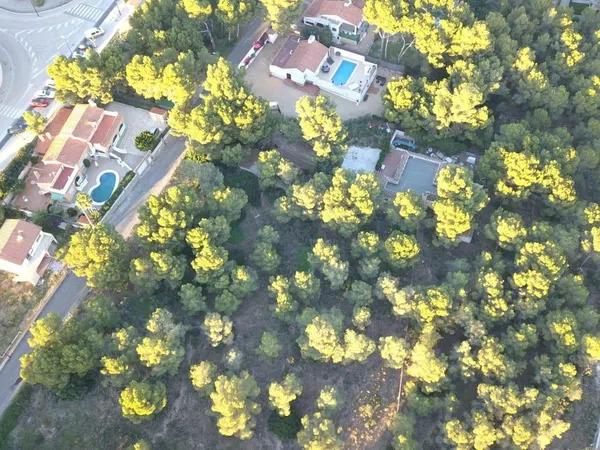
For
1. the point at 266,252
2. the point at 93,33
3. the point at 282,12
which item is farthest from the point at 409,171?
the point at 93,33

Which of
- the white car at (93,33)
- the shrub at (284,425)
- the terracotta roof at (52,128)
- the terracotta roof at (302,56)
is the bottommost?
the shrub at (284,425)

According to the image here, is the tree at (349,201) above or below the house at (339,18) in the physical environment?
below

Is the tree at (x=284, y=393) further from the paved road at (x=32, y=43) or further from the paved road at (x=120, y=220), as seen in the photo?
the paved road at (x=32, y=43)

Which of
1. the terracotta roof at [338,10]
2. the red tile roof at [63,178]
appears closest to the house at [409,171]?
the terracotta roof at [338,10]

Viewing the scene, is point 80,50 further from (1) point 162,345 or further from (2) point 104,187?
(1) point 162,345

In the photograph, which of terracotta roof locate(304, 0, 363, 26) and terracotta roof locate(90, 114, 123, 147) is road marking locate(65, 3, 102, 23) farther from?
terracotta roof locate(304, 0, 363, 26)

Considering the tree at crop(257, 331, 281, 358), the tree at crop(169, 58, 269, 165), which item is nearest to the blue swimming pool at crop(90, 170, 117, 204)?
the tree at crop(169, 58, 269, 165)

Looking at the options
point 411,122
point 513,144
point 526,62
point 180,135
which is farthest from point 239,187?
point 526,62
